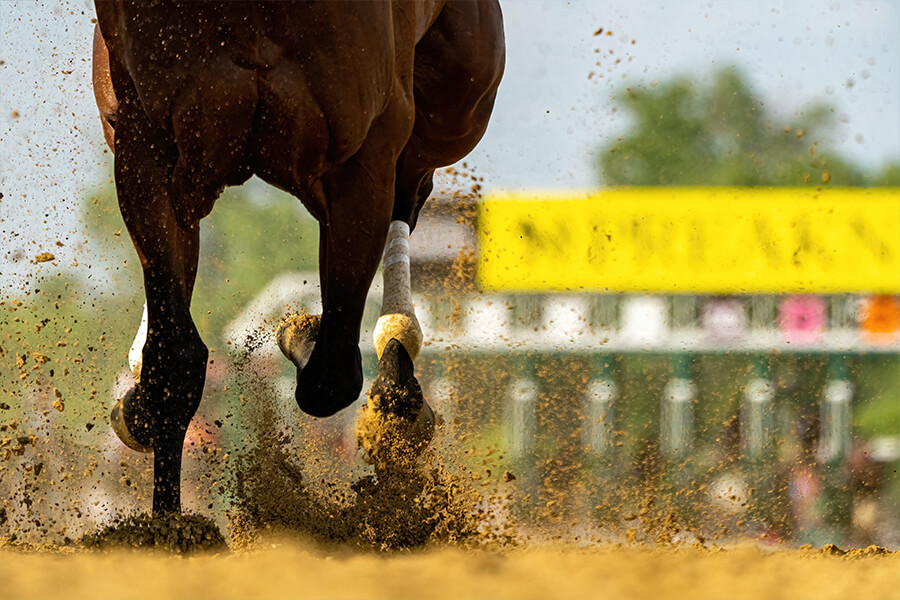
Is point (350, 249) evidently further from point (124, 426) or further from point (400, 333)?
point (124, 426)

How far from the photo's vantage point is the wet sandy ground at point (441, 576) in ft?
7.51

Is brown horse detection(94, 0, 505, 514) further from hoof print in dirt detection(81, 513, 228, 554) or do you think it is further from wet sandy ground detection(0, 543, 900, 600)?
wet sandy ground detection(0, 543, 900, 600)

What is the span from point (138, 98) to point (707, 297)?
25.2ft

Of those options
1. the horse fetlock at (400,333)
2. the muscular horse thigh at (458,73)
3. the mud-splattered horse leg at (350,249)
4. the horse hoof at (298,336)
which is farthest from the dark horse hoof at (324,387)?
the muscular horse thigh at (458,73)

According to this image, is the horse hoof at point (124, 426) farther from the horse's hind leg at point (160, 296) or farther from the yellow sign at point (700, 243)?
the yellow sign at point (700, 243)

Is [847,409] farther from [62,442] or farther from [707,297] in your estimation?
[62,442]

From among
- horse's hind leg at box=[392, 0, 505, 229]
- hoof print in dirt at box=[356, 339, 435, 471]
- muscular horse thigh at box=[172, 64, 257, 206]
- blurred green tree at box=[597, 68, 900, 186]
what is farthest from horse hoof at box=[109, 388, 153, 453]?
blurred green tree at box=[597, 68, 900, 186]

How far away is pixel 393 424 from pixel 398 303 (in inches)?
21.2

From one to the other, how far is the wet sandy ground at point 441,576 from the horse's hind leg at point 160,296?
0.34 m

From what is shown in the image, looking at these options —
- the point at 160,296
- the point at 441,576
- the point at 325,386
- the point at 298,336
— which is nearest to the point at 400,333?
the point at 298,336

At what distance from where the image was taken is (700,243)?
1012 cm

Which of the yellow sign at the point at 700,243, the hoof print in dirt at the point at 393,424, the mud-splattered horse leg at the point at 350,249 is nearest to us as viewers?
the mud-splattered horse leg at the point at 350,249

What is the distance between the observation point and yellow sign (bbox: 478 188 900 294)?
9.86 meters

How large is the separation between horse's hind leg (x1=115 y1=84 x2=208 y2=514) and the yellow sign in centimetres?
676
